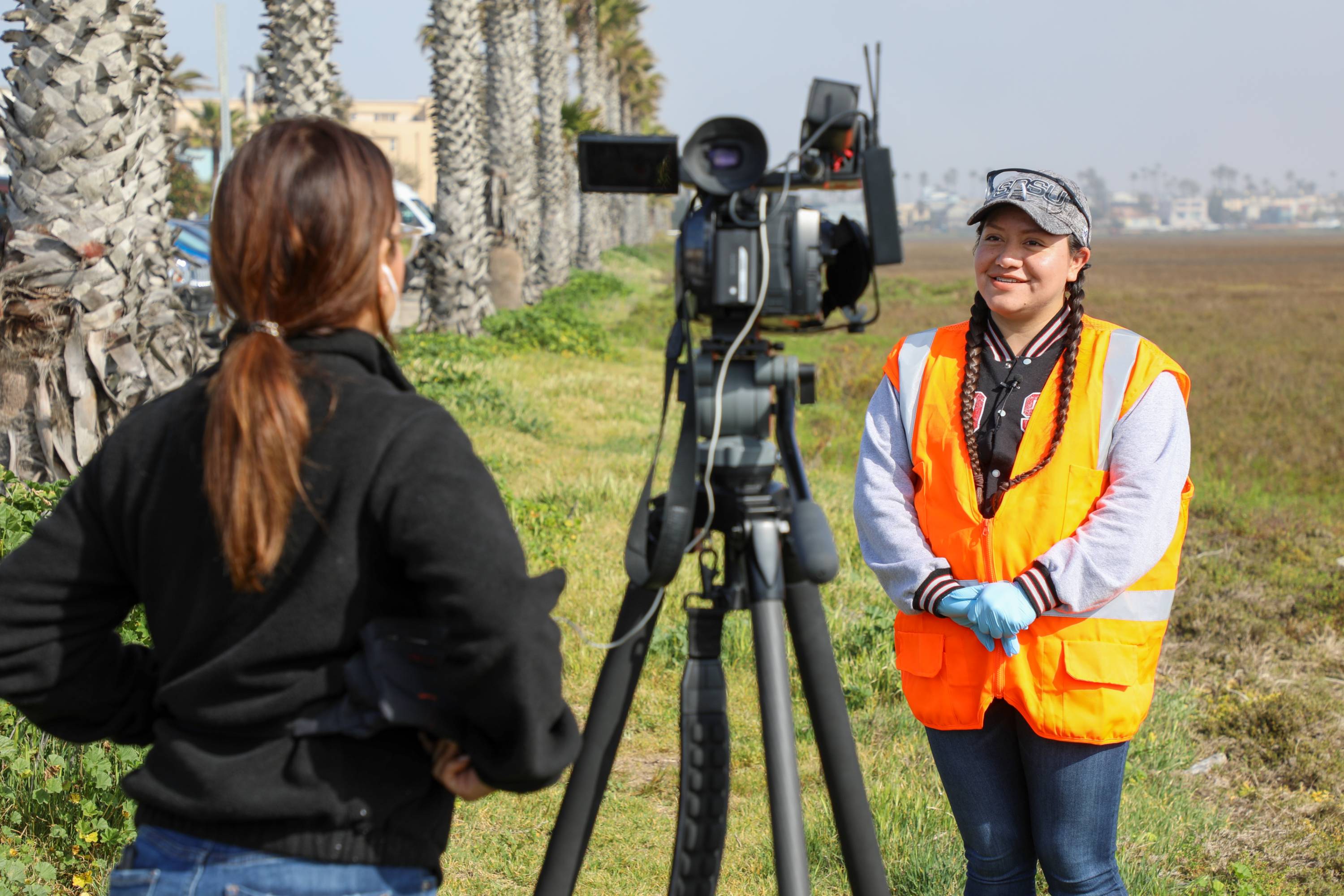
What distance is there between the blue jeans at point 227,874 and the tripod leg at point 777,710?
659mm

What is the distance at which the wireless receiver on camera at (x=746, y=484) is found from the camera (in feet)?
6.54

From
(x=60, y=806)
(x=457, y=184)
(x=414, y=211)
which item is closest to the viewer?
(x=60, y=806)

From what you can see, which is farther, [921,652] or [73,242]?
[73,242]

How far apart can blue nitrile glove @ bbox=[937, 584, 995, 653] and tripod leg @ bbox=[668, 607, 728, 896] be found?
663 mm

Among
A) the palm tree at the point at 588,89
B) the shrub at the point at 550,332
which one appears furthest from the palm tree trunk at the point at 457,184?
the palm tree at the point at 588,89

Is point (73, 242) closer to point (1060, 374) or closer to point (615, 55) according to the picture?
point (1060, 374)

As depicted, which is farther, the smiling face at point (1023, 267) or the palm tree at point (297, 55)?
the palm tree at point (297, 55)

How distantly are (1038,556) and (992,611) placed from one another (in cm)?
21

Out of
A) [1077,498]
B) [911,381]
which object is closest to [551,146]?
[911,381]

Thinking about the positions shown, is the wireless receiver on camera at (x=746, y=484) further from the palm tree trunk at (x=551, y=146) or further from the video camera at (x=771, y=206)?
the palm tree trunk at (x=551, y=146)

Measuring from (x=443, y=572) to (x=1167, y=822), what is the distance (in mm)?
3147

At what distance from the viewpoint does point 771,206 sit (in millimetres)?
2033

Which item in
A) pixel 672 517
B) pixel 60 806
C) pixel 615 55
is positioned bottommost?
pixel 60 806

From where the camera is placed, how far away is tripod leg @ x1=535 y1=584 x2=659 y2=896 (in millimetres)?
1992
